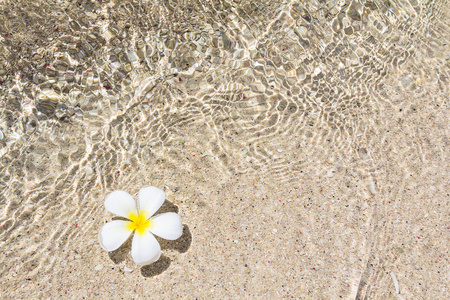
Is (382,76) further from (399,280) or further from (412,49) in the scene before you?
(399,280)

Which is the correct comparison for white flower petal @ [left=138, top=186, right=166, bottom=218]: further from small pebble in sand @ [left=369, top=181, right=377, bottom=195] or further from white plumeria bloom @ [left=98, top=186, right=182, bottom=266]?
small pebble in sand @ [left=369, top=181, right=377, bottom=195]

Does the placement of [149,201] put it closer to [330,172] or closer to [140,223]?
[140,223]

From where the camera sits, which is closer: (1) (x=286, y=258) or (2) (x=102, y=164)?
(1) (x=286, y=258)

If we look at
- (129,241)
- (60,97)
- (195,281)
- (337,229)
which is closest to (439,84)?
(337,229)

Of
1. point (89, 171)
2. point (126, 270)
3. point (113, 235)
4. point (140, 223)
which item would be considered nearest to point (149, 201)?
point (140, 223)

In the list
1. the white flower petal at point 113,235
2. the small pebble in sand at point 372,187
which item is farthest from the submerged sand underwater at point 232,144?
the white flower petal at point 113,235

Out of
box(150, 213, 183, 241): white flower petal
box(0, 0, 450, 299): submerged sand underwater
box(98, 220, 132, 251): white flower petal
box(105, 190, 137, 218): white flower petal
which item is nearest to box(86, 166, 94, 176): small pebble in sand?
box(0, 0, 450, 299): submerged sand underwater
